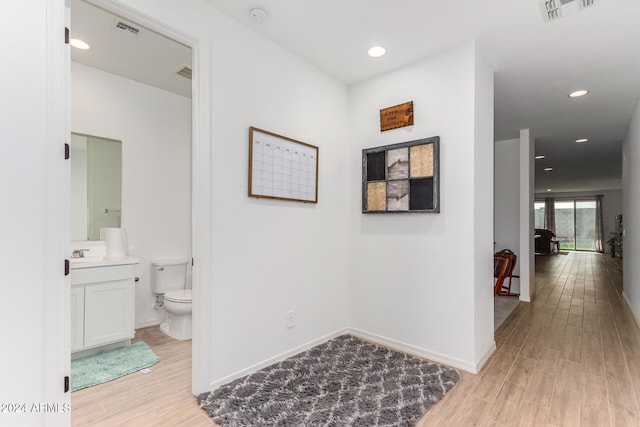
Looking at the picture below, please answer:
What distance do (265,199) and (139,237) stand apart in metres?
1.77

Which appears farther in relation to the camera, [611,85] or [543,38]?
[611,85]

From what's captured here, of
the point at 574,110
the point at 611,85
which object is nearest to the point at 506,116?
the point at 574,110

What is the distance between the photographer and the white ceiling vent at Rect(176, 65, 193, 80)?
304cm

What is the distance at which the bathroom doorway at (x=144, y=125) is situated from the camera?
281cm

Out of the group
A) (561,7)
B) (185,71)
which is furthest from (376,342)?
(185,71)

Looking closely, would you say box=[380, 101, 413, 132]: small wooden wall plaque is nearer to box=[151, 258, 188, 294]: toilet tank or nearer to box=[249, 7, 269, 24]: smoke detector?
box=[249, 7, 269, 24]: smoke detector

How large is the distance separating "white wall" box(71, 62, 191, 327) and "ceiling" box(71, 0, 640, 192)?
187 millimetres

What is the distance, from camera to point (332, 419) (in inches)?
71.7

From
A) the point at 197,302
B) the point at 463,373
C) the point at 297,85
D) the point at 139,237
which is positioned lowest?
the point at 463,373

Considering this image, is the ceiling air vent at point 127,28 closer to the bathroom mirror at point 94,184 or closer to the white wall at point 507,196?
the bathroom mirror at point 94,184

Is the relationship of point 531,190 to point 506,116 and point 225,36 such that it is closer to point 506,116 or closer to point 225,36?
point 506,116

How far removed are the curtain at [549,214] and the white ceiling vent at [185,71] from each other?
49.1ft

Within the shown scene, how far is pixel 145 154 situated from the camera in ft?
11.3

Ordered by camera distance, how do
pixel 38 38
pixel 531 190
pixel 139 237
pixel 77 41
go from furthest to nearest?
pixel 531 190 < pixel 139 237 < pixel 77 41 < pixel 38 38
